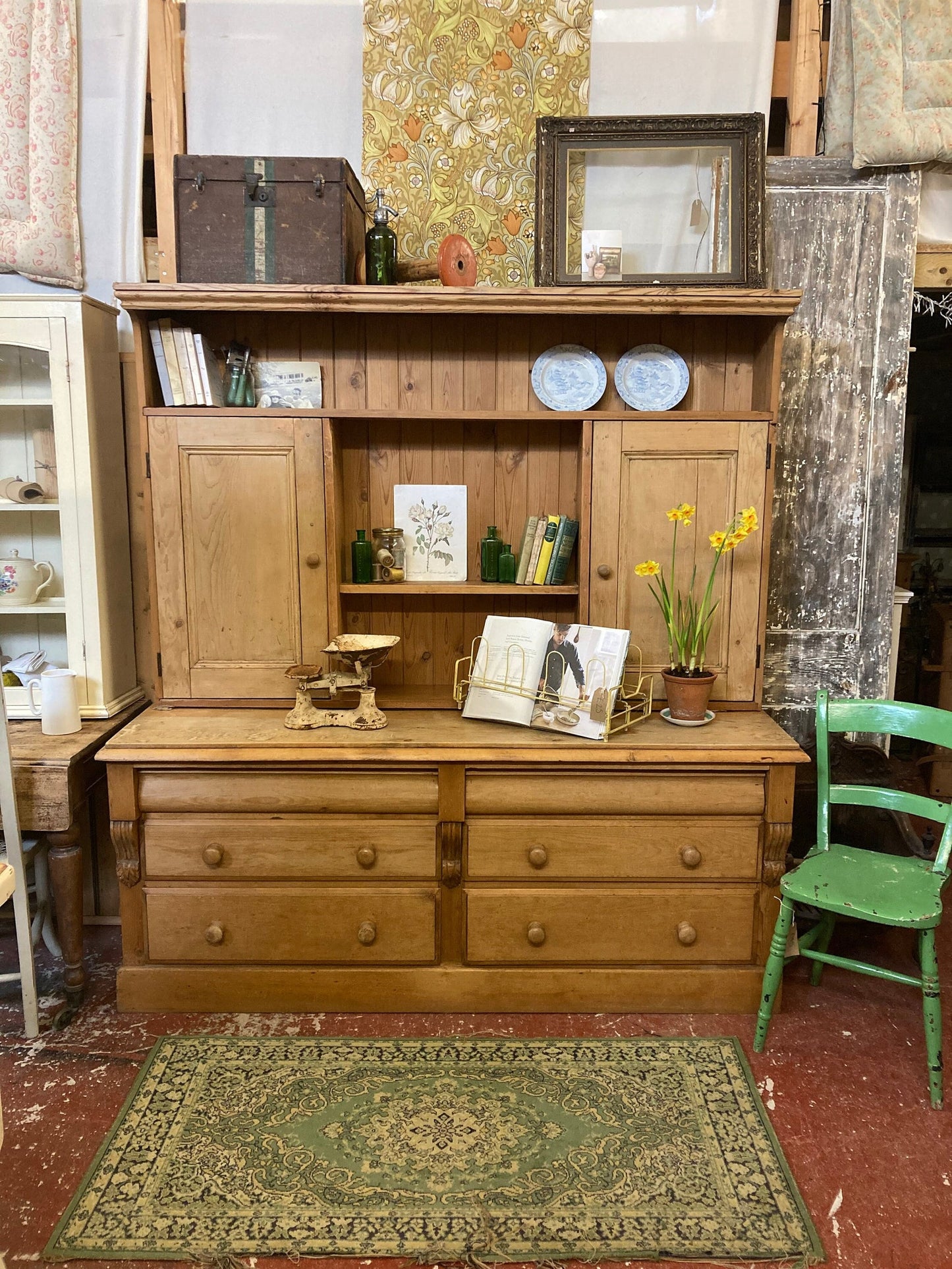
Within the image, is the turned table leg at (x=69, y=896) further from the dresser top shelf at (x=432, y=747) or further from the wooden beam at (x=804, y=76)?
the wooden beam at (x=804, y=76)

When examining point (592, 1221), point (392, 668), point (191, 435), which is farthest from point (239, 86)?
point (592, 1221)

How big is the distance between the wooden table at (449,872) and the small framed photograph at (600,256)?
1296 mm

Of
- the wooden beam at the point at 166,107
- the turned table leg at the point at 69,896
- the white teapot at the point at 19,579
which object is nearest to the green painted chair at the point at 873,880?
the turned table leg at the point at 69,896

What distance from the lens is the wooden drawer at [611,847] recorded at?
2418 millimetres

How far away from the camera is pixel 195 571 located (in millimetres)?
2576

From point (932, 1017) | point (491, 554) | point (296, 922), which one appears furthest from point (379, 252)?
point (932, 1017)

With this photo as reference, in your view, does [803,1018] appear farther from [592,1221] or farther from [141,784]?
[141,784]

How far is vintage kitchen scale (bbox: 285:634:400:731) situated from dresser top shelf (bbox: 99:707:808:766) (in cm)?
3

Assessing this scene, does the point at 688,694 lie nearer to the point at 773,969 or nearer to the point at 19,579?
the point at 773,969

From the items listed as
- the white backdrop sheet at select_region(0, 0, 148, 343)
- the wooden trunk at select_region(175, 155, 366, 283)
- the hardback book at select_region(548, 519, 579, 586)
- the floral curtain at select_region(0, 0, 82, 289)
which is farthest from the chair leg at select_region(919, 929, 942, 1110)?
the floral curtain at select_region(0, 0, 82, 289)

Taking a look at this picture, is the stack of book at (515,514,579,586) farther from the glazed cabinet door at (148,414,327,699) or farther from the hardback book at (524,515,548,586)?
the glazed cabinet door at (148,414,327,699)

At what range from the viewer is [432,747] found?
2.39 m

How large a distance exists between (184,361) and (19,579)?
794 millimetres

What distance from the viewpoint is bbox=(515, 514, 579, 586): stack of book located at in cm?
266
